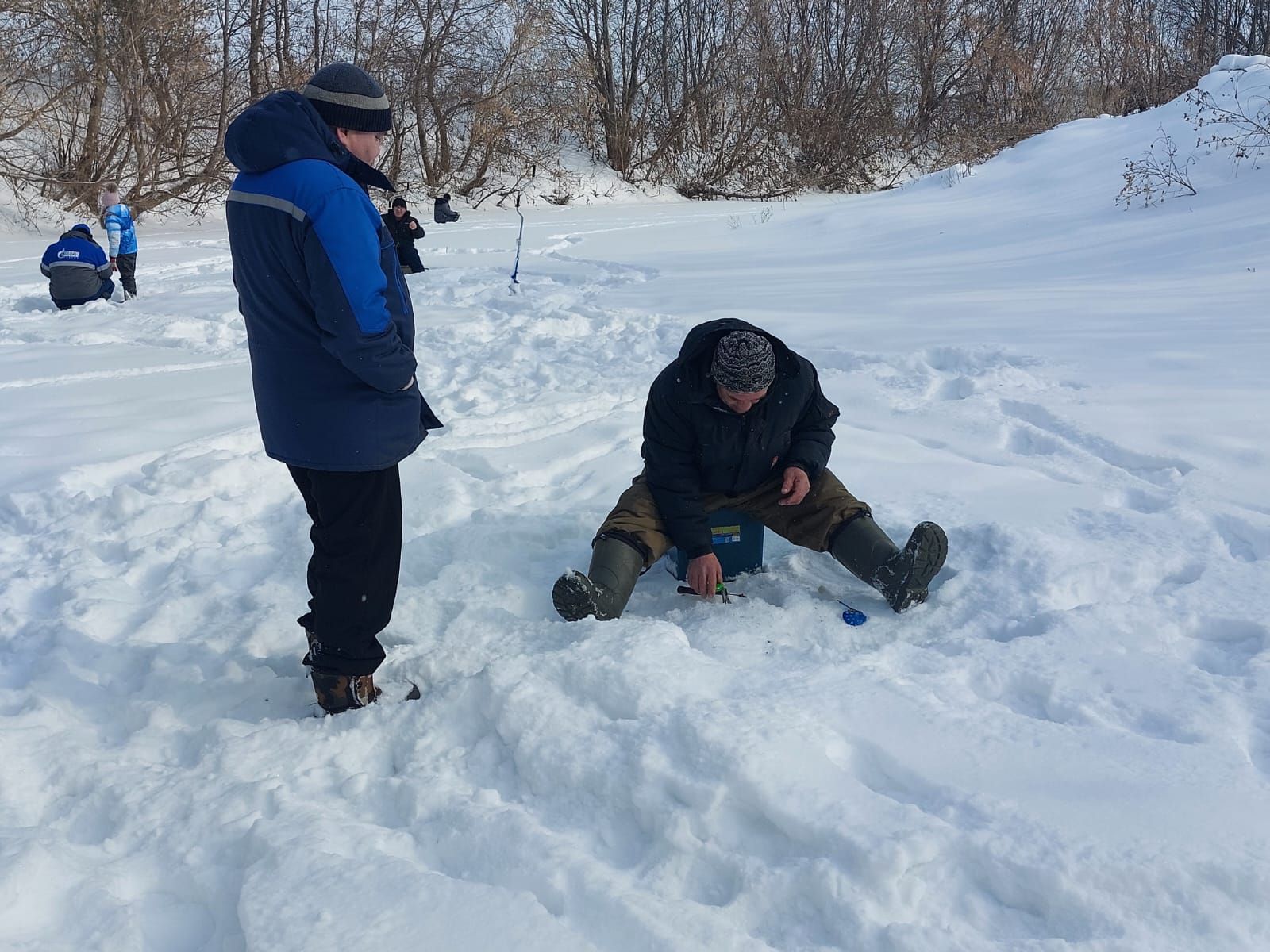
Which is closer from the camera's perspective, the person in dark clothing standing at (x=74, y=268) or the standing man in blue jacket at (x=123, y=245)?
the person in dark clothing standing at (x=74, y=268)

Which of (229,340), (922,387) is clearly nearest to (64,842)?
(922,387)

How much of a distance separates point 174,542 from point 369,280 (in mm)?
1925

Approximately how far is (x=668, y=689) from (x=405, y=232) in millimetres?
7798

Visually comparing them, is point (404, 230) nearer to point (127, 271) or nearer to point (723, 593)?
point (127, 271)

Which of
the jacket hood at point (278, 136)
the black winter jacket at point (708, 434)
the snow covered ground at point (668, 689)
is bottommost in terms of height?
the snow covered ground at point (668, 689)

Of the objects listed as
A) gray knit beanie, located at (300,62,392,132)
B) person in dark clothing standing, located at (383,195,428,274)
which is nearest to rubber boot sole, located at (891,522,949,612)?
gray knit beanie, located at (300,62,392,132)

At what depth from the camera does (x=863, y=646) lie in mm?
2775

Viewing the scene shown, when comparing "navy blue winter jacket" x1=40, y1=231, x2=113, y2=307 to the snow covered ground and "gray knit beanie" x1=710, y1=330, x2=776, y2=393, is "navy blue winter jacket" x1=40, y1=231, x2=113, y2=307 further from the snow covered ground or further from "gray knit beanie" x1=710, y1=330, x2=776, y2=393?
"gray knit beanie" x1=710, y1=330, x2=776, y2=393

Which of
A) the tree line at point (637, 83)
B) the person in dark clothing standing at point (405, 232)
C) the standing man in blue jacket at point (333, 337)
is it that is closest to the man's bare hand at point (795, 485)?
the standing man in blue jacket at point (333, 337)

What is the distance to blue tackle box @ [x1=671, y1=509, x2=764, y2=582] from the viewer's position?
328cm

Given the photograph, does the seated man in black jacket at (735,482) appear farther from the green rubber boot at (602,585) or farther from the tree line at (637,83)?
the tree line at (637,83)

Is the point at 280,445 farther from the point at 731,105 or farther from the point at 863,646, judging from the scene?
the point at 731,105

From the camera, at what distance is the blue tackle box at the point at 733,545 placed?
3283mm

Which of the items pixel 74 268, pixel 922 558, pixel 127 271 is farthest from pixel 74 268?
pixel 922 558
